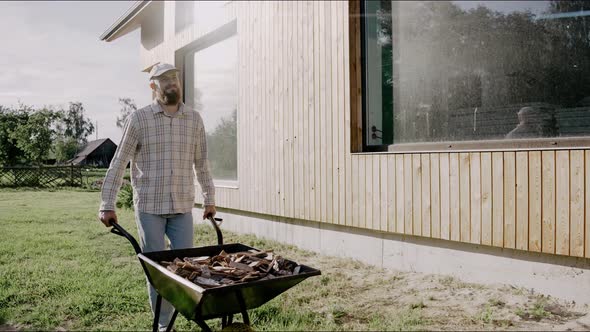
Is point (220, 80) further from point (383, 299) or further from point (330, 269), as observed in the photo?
point (383, 299)

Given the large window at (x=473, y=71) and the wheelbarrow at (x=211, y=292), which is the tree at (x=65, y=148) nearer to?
the large window at (x=473, y=71)

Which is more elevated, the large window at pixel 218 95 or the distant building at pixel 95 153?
the large window at pixel 218 95

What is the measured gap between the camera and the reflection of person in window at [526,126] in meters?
3.99

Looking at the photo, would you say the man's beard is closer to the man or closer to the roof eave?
the man

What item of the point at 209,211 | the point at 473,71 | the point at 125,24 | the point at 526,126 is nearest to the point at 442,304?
the point at 526,126

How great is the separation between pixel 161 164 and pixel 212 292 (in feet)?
5.00

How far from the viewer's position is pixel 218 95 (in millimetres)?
8562

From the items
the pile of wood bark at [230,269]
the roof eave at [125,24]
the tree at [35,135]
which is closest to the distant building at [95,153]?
the tree at [35,135]

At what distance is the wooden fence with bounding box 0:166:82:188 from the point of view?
507 centimetres

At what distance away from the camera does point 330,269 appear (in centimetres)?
508

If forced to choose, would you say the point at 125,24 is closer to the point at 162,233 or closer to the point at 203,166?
the point at 203,166

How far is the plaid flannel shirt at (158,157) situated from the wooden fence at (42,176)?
2.49 meters

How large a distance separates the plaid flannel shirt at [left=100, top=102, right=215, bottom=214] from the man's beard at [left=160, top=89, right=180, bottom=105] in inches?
2.5

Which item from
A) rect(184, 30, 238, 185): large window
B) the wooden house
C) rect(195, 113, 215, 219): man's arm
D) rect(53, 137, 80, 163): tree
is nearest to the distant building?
rect(53, 137, 80, 163): tree
